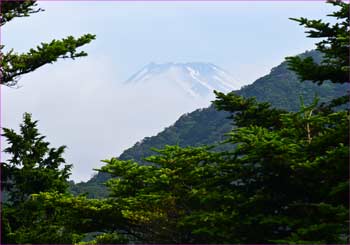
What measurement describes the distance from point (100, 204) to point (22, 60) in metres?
4.04

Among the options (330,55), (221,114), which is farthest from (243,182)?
(221,114)

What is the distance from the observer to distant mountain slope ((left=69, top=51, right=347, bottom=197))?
310ft

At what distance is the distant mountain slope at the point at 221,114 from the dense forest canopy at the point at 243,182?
75935 millimetres

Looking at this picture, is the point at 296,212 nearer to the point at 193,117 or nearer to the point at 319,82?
the point at 319,82

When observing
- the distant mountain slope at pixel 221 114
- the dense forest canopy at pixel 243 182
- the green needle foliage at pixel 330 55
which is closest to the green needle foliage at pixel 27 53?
the dense forest canopy at pixel 243 182

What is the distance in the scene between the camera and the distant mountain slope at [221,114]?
94375 millimetres

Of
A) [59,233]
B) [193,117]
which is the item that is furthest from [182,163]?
[193,117]

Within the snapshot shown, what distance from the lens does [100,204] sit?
13492mm

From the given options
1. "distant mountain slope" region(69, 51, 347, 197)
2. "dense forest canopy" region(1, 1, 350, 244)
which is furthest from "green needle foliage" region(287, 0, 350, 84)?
"distant mountain slope" region(69, 51, 347, 197)

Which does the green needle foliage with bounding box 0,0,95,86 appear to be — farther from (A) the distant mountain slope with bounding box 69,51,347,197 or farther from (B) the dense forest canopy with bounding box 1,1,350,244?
(A) the distant mountain slope with bounding box 69,51,347,197

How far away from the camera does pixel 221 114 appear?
10844cm

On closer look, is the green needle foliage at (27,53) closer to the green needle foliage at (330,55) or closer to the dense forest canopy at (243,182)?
the dense forest canopy at (243,182)

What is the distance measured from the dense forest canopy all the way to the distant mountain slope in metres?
75.9

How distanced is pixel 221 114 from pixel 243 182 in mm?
97465
